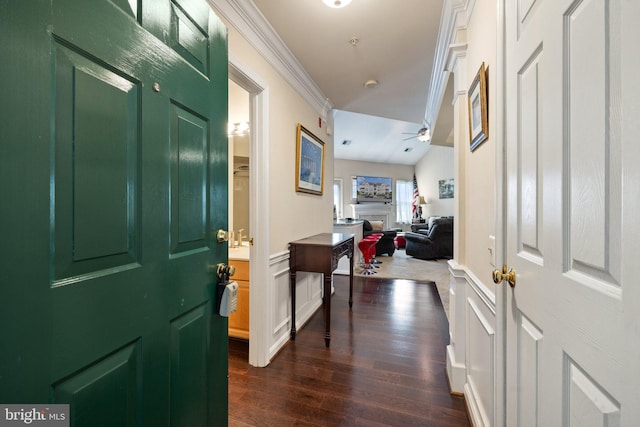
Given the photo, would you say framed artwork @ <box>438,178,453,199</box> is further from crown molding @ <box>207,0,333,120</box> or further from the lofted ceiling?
crown molding @ <box>207,0,333,120</box>

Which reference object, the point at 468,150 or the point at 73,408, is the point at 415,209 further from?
the point at 73,408

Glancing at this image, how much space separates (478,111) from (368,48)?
1.23 m

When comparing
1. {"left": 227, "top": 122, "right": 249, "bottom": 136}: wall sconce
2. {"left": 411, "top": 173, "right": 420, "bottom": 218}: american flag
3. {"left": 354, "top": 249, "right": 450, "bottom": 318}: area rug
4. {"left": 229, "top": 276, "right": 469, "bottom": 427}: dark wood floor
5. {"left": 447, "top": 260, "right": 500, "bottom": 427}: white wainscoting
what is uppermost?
{"left": 227, "top": 122, "right": 249, "bottom": 136}: wall sconce

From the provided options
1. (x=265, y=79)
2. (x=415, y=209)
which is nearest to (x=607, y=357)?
(x=265, y=79)

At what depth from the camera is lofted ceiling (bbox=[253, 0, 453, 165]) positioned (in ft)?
5.75

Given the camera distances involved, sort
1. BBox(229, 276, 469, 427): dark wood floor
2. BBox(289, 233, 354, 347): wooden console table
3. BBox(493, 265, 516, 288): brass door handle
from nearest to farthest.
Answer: BBox(493, 265, 516, 288): brass door handle, BBox(229, 276, 469, 427): dark wood floor, BBox(289, 233, 354, 347): wooden console table

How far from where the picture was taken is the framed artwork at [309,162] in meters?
2.67

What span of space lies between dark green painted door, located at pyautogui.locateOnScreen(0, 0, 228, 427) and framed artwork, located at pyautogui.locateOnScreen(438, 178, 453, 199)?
7534 mm

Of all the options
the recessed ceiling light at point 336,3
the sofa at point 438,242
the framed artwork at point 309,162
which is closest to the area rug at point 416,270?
the sofa at point 438,242

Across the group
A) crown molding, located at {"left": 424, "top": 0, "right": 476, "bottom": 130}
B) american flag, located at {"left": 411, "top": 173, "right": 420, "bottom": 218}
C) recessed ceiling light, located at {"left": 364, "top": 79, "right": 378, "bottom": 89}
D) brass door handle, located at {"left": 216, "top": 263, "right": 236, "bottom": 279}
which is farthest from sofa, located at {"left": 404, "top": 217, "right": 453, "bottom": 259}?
brass door handle, located at {"left": 216, "top": 263, "right": 236, "bottom": 279}

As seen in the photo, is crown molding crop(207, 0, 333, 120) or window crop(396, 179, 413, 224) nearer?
crown molding crop(207, 0, 333, 120)

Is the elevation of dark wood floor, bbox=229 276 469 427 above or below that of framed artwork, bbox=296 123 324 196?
below

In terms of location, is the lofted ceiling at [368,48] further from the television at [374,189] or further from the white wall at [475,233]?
the television at [374,189]

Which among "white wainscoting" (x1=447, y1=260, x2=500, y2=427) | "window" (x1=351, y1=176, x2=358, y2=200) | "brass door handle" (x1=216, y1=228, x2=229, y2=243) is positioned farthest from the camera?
"window" (x1=351, y1=176, x2=358, y2=200)
